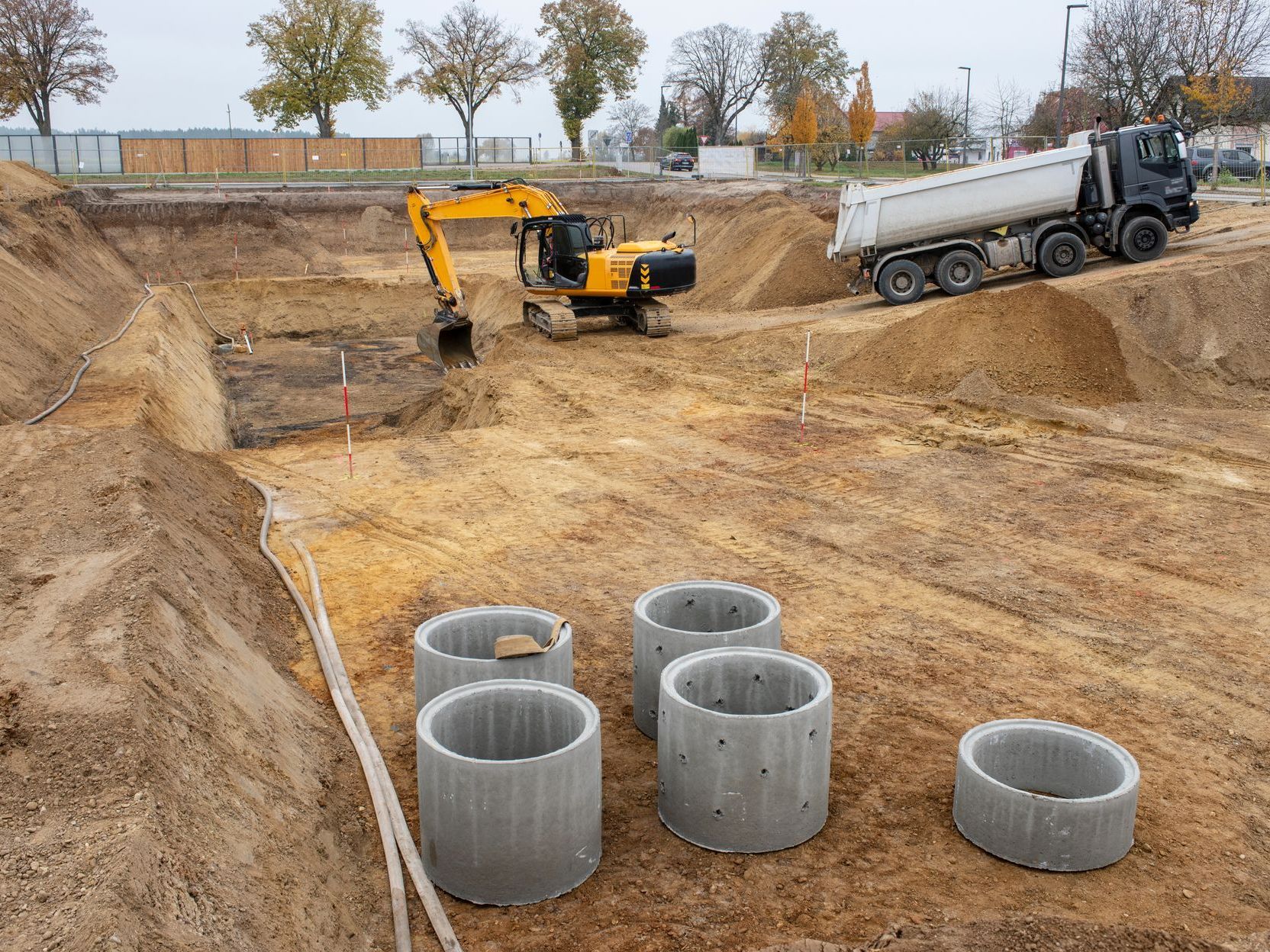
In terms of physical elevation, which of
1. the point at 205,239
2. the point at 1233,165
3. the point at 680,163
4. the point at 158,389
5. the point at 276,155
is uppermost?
the point at 276,155

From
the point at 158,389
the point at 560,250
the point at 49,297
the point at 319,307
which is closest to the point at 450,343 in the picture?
the point at 560,250

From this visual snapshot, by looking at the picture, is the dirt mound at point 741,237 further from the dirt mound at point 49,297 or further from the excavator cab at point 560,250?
the dirt mound at point 49,297

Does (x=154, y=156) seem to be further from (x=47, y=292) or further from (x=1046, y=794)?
(x=1046, y=794)

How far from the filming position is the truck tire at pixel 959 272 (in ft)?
69.7

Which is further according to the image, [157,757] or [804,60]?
[804,60]

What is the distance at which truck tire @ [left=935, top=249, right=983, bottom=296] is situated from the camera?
2125 cm

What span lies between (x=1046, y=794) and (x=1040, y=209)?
16637 millimetres

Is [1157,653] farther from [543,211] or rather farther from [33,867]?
[543,211]

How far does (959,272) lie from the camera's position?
21.4m

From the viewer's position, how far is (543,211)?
21.3 metres

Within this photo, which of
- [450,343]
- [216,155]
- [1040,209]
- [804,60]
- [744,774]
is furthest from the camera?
[804,60]

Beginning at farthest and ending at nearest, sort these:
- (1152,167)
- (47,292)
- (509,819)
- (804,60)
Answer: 1. (804,60)
2. (47,292)
3. (1152,167)
4. (509,819)

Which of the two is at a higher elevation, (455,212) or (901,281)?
(455,212)

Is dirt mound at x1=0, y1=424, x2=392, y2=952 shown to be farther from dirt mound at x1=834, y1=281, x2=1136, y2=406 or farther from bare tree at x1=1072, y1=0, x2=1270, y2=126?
bare tree at x1=1072, y1=0, x2=1270, y2=126
